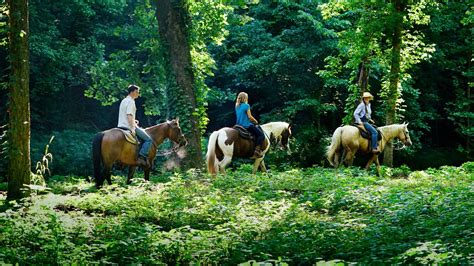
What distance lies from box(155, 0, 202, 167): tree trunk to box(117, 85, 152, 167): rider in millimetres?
3641

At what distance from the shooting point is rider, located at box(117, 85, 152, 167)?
48.6 ft

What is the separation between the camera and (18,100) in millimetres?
12023

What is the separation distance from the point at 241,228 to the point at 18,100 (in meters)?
5.90

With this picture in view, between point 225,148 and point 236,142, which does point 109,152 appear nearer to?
point 225,148

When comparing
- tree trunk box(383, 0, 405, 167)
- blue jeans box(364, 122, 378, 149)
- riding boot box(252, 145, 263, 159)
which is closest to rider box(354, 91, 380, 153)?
blue jeans box(364, 122, 378, 149)

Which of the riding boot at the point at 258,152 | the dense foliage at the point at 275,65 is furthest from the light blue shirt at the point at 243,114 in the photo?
the dense foliage at the point at 275,65

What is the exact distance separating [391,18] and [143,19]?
404 inches

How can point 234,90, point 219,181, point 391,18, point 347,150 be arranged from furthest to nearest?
point 234,90 < point 391,18 < point 347,150 < point 219,181

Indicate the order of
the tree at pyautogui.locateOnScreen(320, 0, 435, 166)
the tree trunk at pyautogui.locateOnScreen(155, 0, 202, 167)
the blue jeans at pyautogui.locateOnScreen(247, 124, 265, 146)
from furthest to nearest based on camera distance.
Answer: the tree at pyautogui.locateOnScreen(320, 0, 435, 166) → the tree trunk at pyautogui.locateOnScreen(155, 0, 202, 167) → the blue jeans at pyautogui.locateOnScreen(247, 124, 265, 146)

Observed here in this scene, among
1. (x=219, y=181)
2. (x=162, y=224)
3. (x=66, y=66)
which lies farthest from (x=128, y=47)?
(x=162, y=224)

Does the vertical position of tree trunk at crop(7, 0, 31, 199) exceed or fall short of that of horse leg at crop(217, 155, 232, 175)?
it exceeds it

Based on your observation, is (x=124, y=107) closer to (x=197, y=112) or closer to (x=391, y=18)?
(x=197, y=112)

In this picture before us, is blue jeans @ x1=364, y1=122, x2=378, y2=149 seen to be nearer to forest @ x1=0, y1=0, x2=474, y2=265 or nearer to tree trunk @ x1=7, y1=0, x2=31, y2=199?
forest @ x1=0, y1=0, x2=474, y2=265

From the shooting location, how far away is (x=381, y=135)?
19.8 metres
